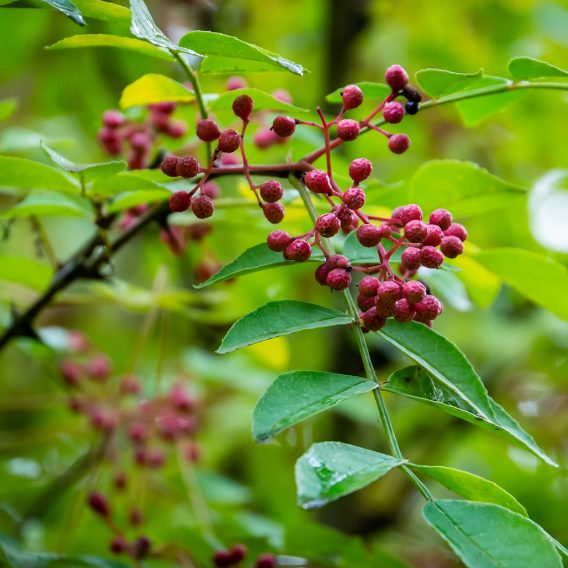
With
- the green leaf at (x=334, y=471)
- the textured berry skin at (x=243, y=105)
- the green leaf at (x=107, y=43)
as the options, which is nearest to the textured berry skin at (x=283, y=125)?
the textured berry skin at (x=243, y=105)

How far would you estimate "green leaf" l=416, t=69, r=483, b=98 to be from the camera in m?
0.89

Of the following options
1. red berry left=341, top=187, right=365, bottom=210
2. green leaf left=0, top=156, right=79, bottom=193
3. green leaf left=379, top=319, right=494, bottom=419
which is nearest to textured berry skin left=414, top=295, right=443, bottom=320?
green leaf left=379, top=319, right=494, bottom=419

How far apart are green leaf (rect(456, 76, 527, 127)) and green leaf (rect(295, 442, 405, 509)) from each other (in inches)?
19.4

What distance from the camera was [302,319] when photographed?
0.82 meters

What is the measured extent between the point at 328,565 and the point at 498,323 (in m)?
1.34

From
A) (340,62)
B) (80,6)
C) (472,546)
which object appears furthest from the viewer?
(340,62)

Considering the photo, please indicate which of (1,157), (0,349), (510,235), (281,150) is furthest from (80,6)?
(510,235)

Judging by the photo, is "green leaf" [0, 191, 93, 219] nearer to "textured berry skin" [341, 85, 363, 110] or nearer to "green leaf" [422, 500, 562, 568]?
"textured berry skin" [341, 85, 363, 110]

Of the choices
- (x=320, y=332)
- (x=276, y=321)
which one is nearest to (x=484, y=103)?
(x=276, y=321)

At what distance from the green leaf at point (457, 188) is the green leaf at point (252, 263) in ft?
0.88

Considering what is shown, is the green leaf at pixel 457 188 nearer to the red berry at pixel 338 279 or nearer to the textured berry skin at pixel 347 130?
the textured berry skin at pixel 347 130

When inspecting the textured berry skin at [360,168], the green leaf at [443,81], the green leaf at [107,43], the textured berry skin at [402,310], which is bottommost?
the textured berry skin at [402,310]

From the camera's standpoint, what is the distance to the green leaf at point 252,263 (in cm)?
82

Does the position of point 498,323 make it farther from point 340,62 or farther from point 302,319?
point 302,319
